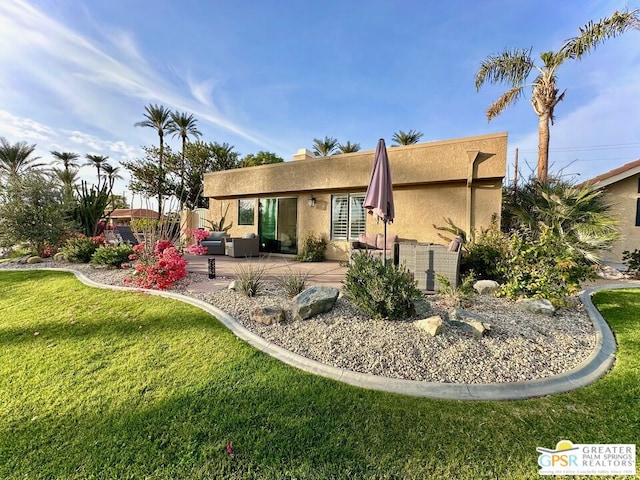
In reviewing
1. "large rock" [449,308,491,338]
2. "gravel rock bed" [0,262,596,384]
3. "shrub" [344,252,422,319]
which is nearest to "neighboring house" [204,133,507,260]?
"gravel rock bed" [0,262,596,384]

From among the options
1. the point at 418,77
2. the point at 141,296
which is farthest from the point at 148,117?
the point at 141,296

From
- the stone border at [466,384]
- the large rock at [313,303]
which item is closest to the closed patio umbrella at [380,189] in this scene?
the large rock at [313,303]

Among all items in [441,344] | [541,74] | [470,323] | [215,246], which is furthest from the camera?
[215,246]

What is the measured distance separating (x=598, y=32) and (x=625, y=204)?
6.15 metres

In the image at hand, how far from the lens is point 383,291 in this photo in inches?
151

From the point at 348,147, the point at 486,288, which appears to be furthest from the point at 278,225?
the point at 348,147

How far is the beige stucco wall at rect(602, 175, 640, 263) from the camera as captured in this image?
10.0m

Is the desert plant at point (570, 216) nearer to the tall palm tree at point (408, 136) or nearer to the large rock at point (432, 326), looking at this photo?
the large rock at point (432, 326)

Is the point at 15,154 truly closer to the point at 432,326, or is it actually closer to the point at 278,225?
the point at 278,225

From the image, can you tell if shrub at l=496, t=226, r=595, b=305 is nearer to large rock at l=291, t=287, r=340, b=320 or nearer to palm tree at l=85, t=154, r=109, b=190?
large rock at l=291, t=287, r=340, b=320

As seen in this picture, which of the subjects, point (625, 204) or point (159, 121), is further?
point (159, 121)

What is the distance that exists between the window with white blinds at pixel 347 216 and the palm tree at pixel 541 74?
5818 millimetres

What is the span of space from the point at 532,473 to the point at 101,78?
13.5 m

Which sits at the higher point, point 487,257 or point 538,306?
point 487,257
